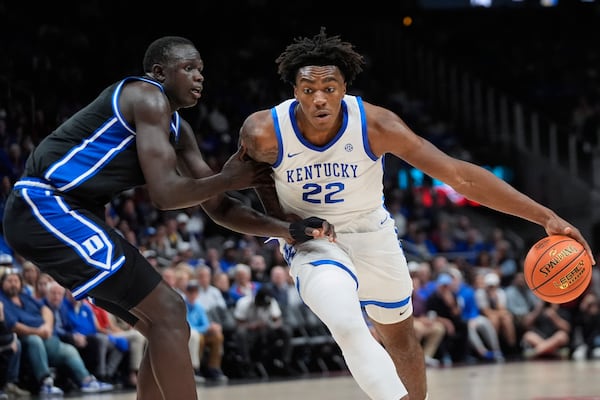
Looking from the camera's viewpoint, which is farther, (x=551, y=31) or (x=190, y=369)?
(x=551, y=31)

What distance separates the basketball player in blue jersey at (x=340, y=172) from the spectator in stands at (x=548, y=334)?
965 cm

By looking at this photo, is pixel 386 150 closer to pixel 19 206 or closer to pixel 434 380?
pixel 19 206

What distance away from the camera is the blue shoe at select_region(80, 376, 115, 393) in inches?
416

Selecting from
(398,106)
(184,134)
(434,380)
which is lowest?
(434,380)

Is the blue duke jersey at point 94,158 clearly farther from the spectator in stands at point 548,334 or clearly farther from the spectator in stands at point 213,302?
the spectator in stands at point 548,334

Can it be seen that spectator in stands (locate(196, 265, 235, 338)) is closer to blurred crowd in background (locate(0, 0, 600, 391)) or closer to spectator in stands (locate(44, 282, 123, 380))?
blurred crowd in background (locate(0, 0, 600, 391))

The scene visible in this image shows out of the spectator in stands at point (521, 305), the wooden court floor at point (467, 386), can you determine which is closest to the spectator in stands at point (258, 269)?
the wooden court floor at point (467, 386)

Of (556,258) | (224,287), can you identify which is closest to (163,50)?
(556,258)

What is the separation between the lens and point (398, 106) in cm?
2100

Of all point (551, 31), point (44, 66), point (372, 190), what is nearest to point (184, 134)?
point (372, 190)

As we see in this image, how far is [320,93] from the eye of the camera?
5.35m

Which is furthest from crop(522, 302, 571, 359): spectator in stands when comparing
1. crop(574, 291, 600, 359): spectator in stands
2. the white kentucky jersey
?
the white kentucky jersey

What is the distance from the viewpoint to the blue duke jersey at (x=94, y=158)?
199 inches

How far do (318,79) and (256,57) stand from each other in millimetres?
14692
